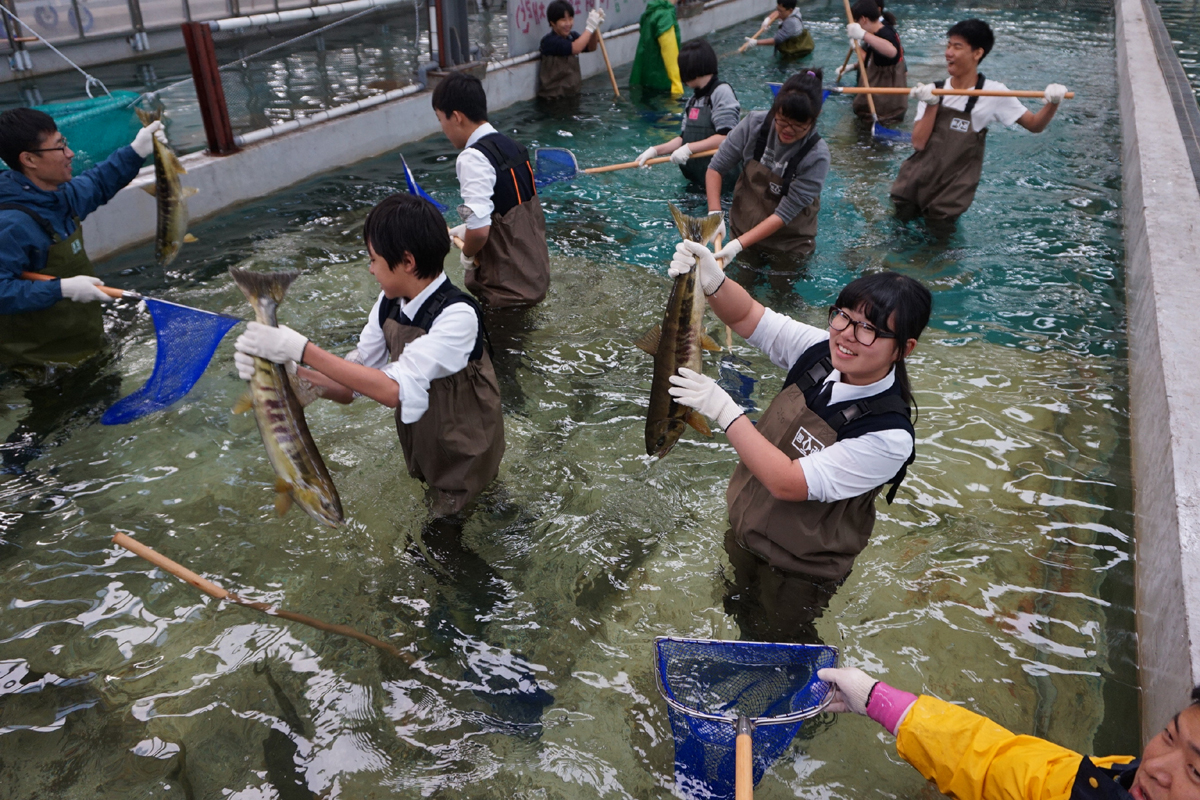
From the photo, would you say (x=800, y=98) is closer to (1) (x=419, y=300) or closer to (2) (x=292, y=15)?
(1) (x=419, y=300)

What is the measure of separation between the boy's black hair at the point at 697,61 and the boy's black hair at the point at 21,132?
475 centimetres

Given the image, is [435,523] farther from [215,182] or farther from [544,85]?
[544,85]

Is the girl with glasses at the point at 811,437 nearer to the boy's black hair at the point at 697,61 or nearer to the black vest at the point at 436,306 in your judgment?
the black vest at the point at 436,306

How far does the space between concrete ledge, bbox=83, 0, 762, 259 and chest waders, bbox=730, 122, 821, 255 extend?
5.09 m

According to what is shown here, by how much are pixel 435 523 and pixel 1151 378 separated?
174 inches

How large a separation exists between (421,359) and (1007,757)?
2.26 meters

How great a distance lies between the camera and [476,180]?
4.77m

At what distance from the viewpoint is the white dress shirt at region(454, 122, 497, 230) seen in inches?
187

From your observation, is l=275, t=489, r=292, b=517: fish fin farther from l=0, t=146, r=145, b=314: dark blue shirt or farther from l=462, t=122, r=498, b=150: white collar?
l=462, t=122, r=498, b=150: white collar

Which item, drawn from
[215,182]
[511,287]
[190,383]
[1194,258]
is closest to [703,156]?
→ [511,287]

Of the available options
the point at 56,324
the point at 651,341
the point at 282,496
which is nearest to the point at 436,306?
the point at 282,496

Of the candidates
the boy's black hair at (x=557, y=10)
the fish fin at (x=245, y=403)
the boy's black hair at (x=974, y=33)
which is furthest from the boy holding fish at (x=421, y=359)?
the boy's black hair at (x=557, y=10)

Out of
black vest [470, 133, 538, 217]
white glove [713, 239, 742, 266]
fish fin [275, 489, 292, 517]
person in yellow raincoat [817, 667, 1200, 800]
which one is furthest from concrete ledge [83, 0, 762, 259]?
person in yellow raincoat [817, 667, 1200, 800]

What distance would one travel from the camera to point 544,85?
39.5ft
